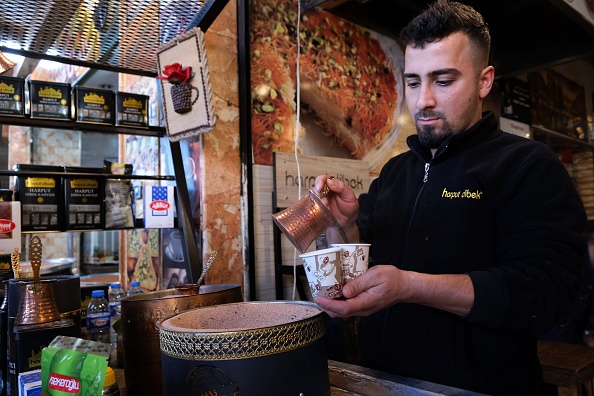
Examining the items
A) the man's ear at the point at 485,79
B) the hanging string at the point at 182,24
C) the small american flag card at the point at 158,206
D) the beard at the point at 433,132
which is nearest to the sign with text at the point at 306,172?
the small american flag card at the point at 158,206

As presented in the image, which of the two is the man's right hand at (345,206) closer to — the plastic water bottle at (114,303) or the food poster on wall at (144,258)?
the plastic water bottle at (114,303)

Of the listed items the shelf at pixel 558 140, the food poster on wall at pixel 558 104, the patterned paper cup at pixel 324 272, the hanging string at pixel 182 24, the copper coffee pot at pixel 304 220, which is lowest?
the patterned paper cup at pixel 324 272

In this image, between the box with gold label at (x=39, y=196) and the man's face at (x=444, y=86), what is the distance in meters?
1.46

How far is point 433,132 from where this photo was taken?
1.39m

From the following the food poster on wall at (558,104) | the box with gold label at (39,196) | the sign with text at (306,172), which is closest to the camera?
the box with gold label at (39,196)

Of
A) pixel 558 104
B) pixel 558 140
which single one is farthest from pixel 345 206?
pixel 558 104

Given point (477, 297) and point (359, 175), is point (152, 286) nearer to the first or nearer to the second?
point (359, 175)

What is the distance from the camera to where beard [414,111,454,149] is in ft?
4.50

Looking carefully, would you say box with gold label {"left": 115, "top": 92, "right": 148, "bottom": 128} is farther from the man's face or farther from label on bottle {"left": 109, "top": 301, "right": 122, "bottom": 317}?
the man's face

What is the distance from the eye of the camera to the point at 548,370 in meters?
2.41

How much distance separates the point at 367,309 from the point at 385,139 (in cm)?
283

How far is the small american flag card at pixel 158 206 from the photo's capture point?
218 cm

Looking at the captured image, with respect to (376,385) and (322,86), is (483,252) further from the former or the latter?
(322,86)

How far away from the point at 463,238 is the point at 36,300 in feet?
3.59
